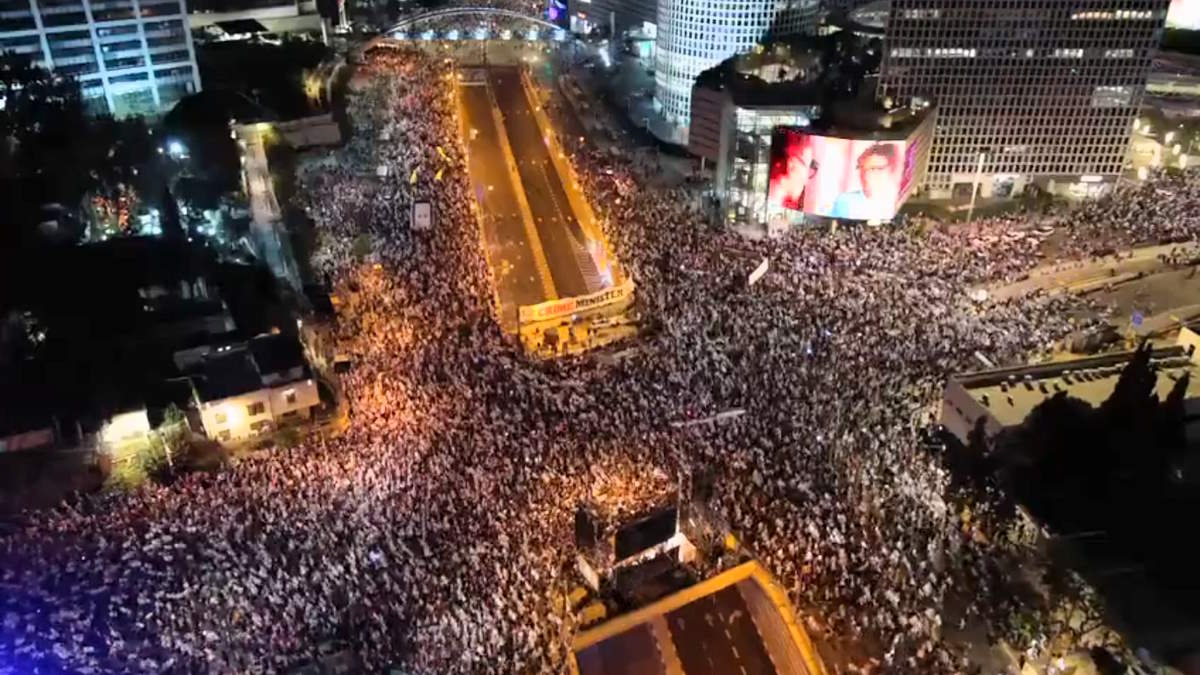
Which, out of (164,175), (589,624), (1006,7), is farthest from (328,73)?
(589,624)

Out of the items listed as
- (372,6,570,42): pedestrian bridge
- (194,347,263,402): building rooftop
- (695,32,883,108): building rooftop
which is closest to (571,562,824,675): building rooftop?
(194,347,263,402): building rooftop

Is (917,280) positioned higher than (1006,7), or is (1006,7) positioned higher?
(1006,7)

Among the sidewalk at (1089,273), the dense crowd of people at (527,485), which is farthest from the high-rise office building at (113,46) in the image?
the sidewalk at (1089,273)

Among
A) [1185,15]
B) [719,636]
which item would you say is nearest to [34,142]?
[719,636]

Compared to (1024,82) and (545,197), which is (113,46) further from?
(1024,82)

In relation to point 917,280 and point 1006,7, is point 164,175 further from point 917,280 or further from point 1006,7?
point 1006,7

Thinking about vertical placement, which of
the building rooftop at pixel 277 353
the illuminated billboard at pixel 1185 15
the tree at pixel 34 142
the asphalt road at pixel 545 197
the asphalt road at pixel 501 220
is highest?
the illuminated billboard at pixel 1185 15

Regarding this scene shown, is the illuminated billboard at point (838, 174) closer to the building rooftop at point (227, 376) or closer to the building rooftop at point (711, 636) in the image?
the building rooftop at point (711, 636)
